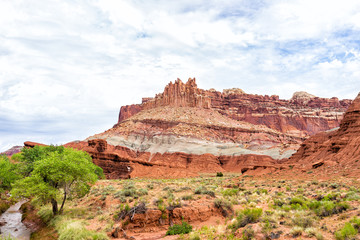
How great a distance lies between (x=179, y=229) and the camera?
14625mm

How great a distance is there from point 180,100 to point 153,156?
40.4 meters

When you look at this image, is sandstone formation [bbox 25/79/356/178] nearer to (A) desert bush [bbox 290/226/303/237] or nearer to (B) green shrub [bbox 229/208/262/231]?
(B) green shrub [bbox 229/208/262/231]

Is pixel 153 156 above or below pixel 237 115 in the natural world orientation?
below

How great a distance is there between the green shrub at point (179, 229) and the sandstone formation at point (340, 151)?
2153 cm

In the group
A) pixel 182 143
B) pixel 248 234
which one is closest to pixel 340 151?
pixel 248 234

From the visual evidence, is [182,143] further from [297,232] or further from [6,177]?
[297,232]

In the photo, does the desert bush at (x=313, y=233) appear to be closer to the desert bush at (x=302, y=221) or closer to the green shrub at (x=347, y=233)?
the green shrub at (x=347, y=233)

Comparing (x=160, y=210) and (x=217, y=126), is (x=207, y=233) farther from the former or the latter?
(x=217, y=126)

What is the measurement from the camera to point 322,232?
366 inches

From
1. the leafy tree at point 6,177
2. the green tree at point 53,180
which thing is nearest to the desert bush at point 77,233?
the green tree at point 53,180

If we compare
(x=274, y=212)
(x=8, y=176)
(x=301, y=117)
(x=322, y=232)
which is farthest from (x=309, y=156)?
(x=301, y=117)

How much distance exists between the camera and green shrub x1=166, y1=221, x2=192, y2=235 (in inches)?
568

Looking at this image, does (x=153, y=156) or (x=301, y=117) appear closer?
(x=153, y=156)

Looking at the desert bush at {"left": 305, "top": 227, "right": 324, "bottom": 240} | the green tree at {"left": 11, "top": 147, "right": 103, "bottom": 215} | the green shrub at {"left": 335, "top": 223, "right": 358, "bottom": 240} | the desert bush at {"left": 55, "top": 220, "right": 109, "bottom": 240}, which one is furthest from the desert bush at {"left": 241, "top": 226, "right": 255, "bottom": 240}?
the green tree at {"left": 11, "top": 147, "right": 103, "bottom": 215}
